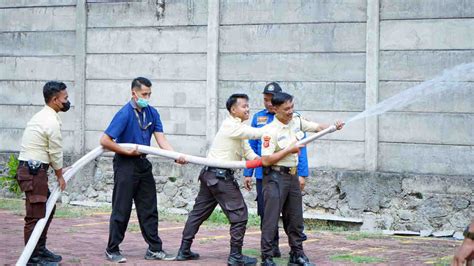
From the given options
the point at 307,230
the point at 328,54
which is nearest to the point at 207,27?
the point at 328,54

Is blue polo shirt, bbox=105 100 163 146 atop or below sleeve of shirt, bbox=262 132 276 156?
atop

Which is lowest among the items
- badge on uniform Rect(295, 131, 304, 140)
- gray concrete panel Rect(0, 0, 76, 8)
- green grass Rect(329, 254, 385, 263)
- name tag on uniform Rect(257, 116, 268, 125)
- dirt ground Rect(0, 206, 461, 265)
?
dirt ground Rect(0, 206, 461, 265)

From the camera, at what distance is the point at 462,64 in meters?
12.0

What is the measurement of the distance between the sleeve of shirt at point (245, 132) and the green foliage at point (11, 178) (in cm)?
683

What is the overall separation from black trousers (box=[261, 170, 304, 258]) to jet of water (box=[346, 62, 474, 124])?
2.96m

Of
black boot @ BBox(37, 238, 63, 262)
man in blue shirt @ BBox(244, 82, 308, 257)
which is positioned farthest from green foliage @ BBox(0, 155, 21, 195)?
man in blue shirt @ BBox(244, 82, 308, 257)

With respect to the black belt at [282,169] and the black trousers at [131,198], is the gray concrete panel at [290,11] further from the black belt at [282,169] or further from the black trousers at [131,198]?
the black trousers at [131,198]

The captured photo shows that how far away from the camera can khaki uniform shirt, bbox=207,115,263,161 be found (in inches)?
371

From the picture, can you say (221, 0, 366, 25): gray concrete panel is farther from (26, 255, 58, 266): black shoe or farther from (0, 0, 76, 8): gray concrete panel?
(26, 255, 58, 266): black shoe

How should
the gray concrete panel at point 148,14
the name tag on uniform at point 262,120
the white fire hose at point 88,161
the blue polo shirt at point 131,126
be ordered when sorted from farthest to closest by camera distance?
the gray concrete panel at point 148,14 → the name tag on uniform at point 262,120 → the blue polo shirt at point 131,126 → the white fire hose at point 88,161

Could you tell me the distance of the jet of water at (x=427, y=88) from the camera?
11961 millimetres

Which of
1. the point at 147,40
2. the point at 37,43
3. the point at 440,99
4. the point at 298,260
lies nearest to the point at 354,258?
the point at 298,260

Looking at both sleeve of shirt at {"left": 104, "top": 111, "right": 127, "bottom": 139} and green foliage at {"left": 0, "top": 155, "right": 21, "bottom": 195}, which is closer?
sleeve of shirt at {"left": 104, "top": 111, "right": 127, "bottom": 139}

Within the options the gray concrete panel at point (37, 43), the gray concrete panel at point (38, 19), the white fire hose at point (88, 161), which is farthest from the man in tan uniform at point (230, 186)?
the gray concrete panel at point (38, 19)
